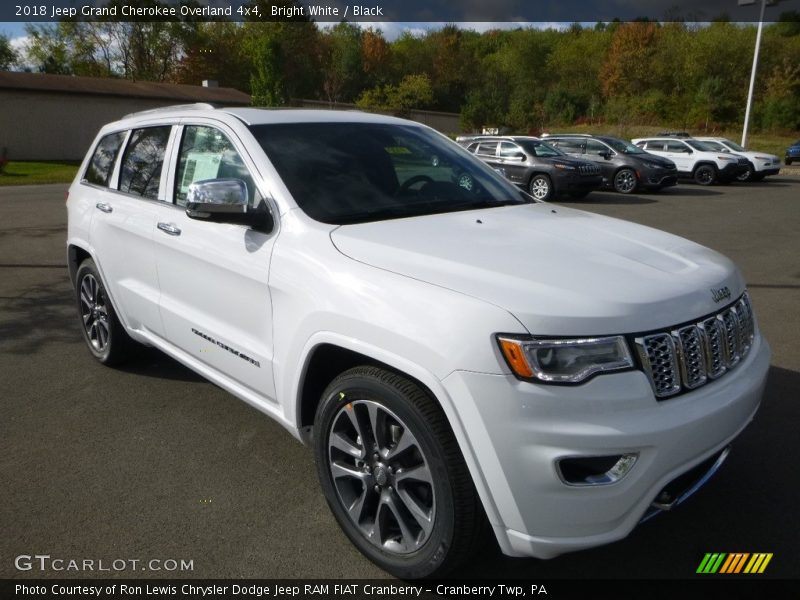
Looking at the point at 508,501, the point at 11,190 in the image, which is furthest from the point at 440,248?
the point at 11,190

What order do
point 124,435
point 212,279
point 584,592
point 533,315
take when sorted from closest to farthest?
point 533,315
point 584,592
point 212,279
point 124,435

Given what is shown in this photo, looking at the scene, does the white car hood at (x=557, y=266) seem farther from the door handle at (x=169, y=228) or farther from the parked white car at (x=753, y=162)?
the parked white car at (x=753, y=162)

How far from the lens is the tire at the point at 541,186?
58.3 feet

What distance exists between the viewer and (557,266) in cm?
258

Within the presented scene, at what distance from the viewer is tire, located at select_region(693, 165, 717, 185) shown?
23094 millimetres

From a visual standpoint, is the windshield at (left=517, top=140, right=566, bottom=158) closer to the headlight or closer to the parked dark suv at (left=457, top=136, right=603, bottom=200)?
the parked dark suv at (left=457, top=136, right=603, bottom=200)

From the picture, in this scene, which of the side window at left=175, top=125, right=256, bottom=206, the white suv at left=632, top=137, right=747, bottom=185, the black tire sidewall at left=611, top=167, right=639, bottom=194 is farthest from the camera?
the white suv at left=632, top=137, right=747, bottom=185

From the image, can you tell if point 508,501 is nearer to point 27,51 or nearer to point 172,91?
point 172,91

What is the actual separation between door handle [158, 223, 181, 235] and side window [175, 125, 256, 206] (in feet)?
0.48

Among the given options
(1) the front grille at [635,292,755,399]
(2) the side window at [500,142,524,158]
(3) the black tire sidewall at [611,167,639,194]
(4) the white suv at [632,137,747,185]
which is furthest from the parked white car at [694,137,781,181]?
(1) the front grille at [635,292,755,399]

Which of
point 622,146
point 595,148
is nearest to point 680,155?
point 622,146

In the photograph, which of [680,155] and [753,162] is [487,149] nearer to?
[680,155]

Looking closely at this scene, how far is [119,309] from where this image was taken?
4617 millimetres

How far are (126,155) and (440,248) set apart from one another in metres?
2.93
